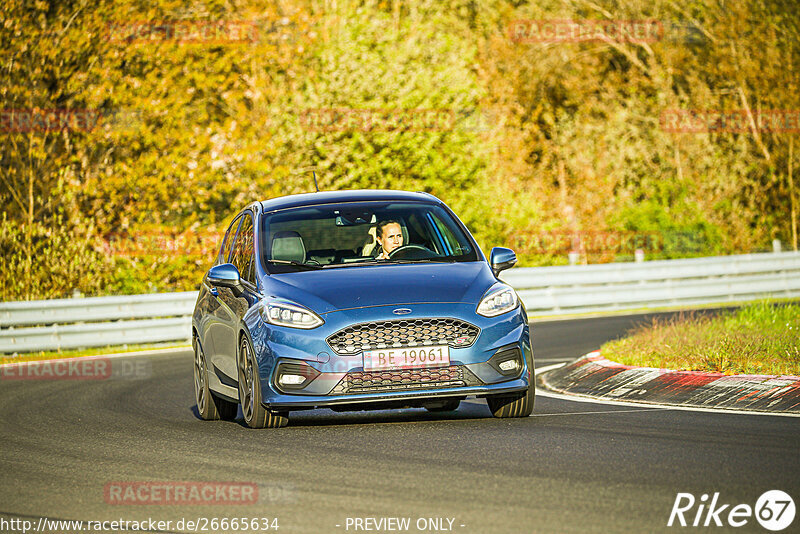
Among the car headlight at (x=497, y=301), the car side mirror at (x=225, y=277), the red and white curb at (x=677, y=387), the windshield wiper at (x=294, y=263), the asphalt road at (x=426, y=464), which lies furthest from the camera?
the car side mirror at (x=225, y=277)

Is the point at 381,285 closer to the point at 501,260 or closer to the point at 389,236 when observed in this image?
the point at 501,260

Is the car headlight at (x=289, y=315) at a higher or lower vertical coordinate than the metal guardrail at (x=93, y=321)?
higher

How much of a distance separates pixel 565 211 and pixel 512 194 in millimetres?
3401

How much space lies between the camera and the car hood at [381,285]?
9.35 m

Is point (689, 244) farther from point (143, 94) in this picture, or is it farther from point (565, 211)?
point (143, 94)

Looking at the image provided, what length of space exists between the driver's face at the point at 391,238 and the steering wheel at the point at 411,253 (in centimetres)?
9

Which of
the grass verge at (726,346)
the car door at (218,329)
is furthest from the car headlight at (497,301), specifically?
the grass verge at (726,346)

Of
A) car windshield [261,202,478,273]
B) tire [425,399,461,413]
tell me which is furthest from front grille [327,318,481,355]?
A: tire [425,399,461,413]

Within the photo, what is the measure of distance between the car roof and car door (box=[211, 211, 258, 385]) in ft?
0.87

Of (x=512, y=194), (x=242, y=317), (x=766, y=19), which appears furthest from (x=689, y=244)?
(x=242, y=317)

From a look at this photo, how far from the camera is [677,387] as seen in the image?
1103cm

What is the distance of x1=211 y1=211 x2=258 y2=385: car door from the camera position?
10203mm

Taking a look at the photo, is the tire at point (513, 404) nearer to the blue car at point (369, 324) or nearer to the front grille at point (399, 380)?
the blue car at point (369, 324)

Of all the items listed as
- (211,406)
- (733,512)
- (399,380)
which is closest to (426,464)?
(399,380)
